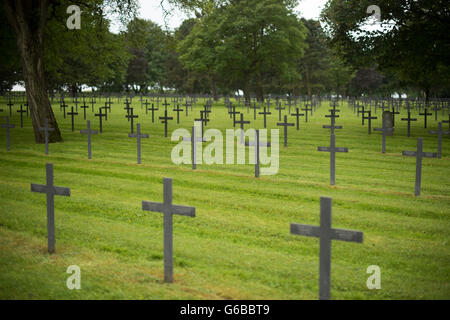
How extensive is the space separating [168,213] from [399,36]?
2268 centimetres

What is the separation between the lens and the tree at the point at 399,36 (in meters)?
23.5

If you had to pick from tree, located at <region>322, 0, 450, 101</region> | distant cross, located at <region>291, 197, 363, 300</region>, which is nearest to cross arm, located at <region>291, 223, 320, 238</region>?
distant cross, located at <region>291, 197, 363, 300</region>

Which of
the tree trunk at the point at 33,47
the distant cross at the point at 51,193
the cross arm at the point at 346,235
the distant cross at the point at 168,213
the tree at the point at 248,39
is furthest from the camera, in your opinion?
the tree at the point at 248,39

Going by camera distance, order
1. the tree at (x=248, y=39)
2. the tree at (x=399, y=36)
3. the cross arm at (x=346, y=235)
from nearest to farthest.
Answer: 1. the cross arm at (x=346, y=235)
2. the tree at (x=399, y=36)
3. the tree at (x=248, y=39)

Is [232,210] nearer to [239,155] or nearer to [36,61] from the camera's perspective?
[239,155]

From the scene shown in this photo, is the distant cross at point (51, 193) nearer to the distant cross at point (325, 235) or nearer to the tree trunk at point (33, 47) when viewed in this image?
the distant cross at point (325, 235)

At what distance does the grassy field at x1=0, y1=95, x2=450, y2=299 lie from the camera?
5684mm

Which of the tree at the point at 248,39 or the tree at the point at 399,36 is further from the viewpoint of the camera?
the tree at the point at 248,39

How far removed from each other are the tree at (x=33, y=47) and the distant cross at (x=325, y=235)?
17.1 meters

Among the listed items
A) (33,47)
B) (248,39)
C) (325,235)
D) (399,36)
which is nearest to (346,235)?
(325,235)

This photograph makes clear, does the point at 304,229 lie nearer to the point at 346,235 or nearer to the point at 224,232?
the point at 346,235

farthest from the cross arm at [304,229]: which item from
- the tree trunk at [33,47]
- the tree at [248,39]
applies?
the tree at [248,39]

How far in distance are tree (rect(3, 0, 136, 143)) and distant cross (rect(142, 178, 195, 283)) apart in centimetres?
1558
